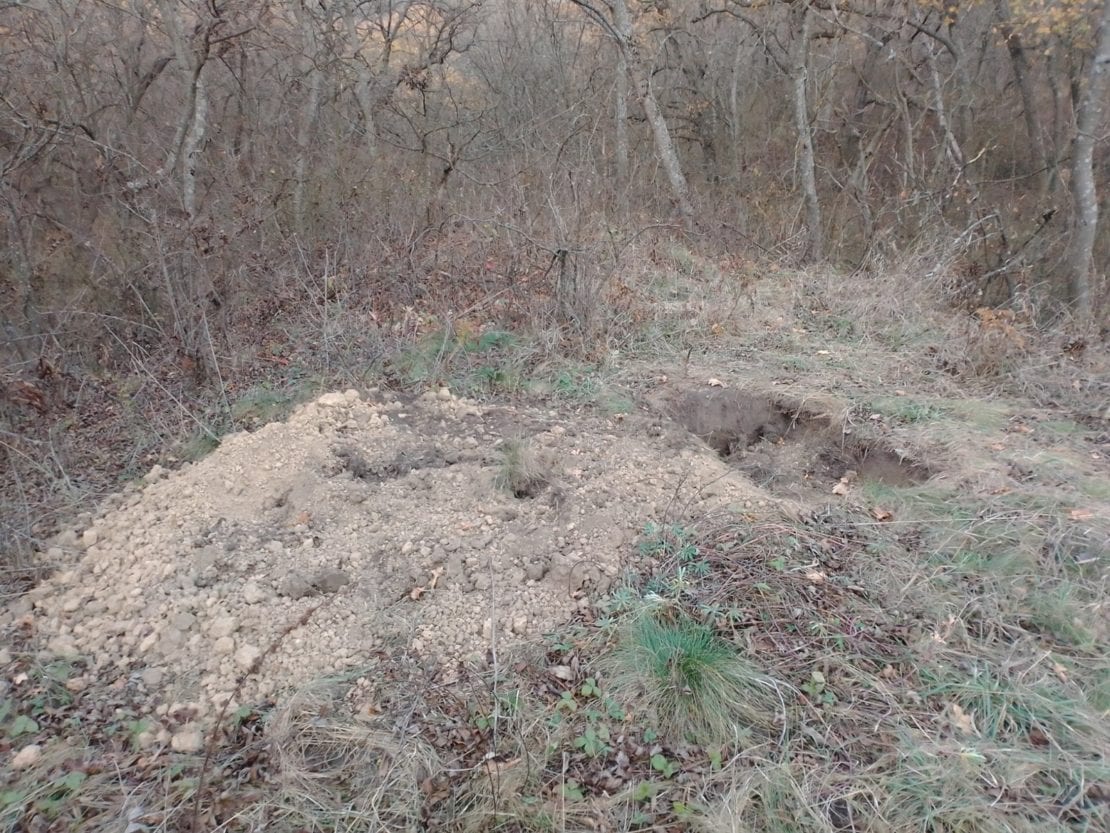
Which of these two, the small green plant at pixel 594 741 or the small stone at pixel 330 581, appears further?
the small stone at pixel 330 581

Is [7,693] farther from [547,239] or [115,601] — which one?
[547,239]

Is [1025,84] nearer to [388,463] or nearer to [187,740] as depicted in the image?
[388,463]

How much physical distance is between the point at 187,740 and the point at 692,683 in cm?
183

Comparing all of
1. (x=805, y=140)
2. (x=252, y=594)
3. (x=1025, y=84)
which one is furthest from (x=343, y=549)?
(x=1025, y=84)

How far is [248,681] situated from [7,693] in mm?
875

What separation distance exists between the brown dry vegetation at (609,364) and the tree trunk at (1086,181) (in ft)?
0.74

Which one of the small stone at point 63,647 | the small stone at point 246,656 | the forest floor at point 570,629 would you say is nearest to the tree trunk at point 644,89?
the forest floor at point 570,629

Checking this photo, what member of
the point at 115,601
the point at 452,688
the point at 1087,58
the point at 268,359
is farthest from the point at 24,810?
the point at 1087,58

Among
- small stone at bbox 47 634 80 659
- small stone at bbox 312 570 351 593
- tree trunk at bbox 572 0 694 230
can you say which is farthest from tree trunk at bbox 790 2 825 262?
small stone at bbox 47 634 80 659

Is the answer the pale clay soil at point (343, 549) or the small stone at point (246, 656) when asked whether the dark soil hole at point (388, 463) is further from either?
the small stone at point (246, 656)

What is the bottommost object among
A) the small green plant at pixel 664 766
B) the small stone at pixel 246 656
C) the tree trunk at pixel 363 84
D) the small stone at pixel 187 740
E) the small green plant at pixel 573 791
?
the small green plant at pixel 573 791

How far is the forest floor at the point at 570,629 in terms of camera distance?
2234 mm

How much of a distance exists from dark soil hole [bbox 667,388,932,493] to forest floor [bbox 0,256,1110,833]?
3 centimetres

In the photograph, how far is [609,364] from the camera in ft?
16.8
